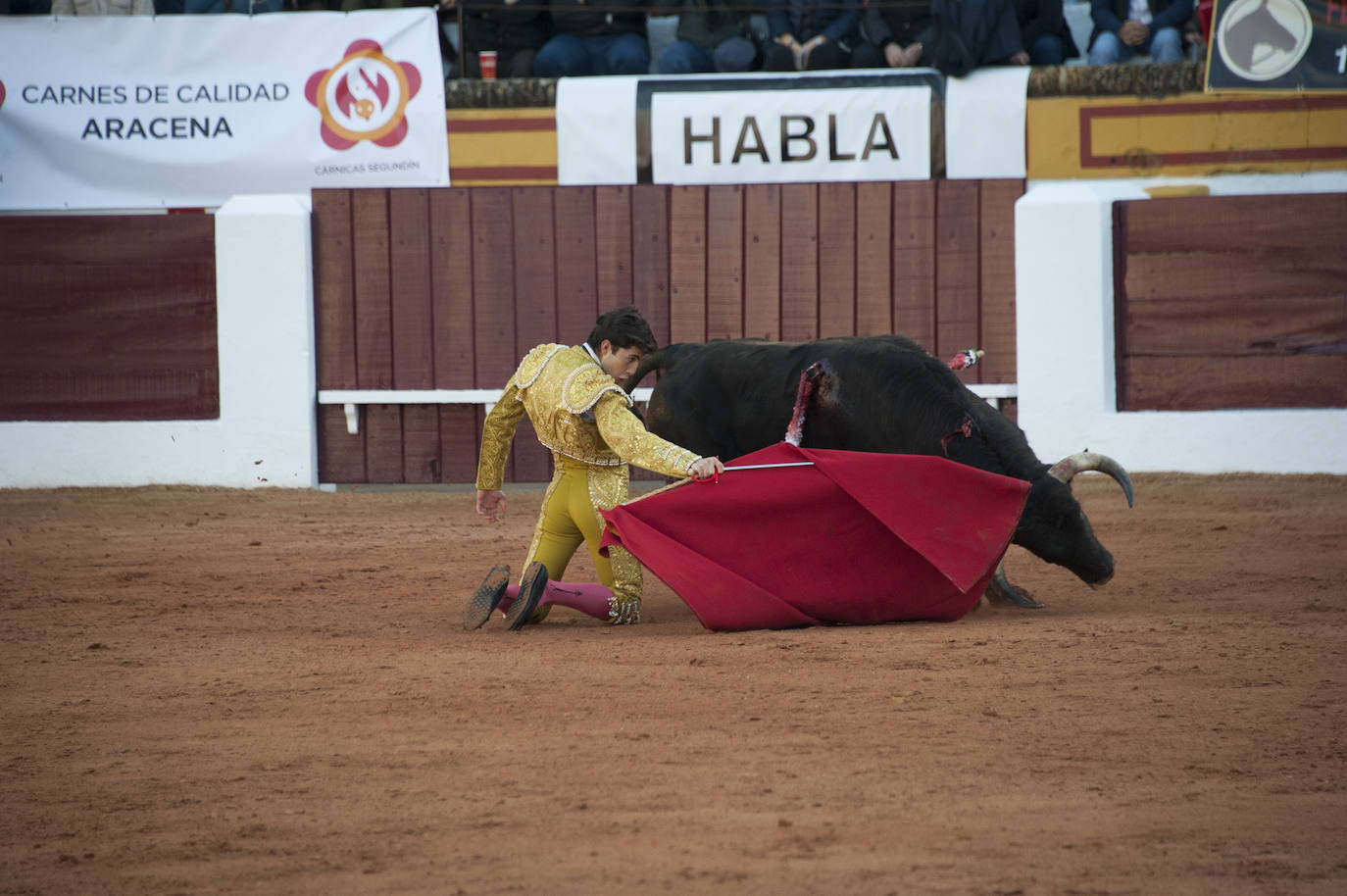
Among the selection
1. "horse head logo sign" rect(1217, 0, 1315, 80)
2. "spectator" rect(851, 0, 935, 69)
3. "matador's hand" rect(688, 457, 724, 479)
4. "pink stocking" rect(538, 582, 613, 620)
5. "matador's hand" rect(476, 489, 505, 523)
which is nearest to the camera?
"matador's hand" rect(688, 457, 724, 479)

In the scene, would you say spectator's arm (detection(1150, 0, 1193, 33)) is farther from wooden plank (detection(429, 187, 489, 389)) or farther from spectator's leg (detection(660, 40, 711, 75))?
wooden plank (detection(429, 187, 489, 389))

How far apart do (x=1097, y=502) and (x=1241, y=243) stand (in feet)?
5.88

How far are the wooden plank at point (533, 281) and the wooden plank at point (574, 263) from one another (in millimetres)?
42

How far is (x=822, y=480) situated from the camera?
12.7 feet

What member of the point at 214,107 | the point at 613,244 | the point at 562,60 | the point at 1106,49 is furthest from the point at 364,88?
the point at 1106,49

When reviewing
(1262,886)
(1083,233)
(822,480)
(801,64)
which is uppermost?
(801,64)

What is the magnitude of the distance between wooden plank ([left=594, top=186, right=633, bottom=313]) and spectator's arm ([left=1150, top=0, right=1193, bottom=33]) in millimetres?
3155

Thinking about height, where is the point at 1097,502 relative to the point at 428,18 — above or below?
below

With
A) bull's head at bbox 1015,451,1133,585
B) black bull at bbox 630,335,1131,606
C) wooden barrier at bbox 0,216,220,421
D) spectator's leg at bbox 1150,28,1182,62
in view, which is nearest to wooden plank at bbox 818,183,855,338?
spectator's leg at bbox 1150,28,1182,62

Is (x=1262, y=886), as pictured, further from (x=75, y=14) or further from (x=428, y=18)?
(x=75, y=14)

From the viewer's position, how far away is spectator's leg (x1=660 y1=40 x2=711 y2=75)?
7977 mm

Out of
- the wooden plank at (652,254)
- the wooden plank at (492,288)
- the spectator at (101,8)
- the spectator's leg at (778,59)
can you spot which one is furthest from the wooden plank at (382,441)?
the spectator's leg at (778,59)

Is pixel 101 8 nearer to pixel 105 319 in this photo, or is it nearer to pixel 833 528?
pixel 105 319

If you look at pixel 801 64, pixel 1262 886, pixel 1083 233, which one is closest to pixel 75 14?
pixel 801 64
